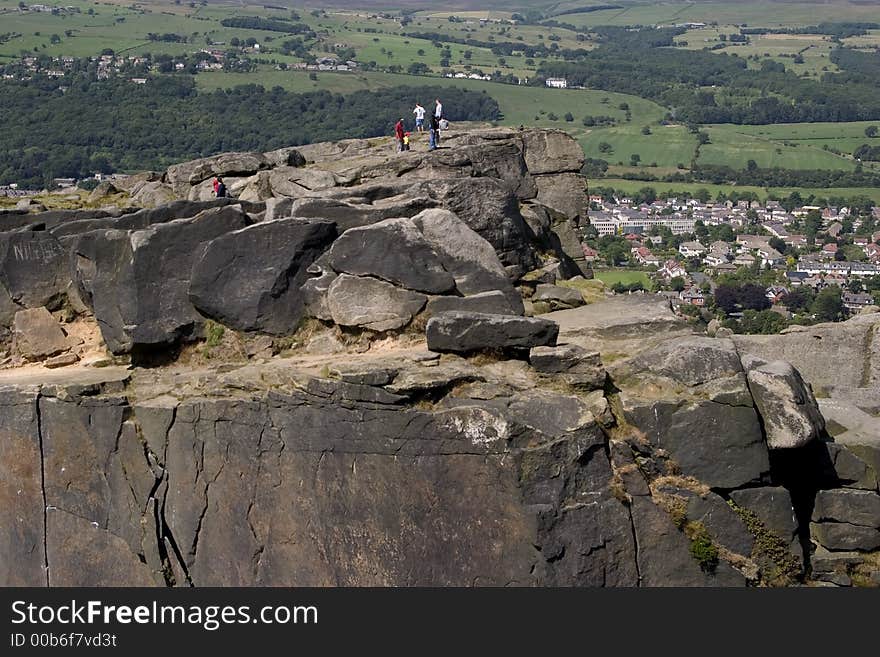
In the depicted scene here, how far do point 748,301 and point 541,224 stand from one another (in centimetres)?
5927

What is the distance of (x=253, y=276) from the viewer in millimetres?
19953

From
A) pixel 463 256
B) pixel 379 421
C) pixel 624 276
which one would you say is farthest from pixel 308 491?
pixel 624 276

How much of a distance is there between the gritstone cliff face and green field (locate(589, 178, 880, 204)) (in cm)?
13369

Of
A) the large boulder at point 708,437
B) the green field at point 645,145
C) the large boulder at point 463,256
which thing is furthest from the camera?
the green field at point 645,145

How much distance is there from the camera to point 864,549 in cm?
1877

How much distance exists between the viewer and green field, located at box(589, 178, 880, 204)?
155375 mm

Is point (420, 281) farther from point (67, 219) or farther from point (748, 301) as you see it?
point (748, 301)

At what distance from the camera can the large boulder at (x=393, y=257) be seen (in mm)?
19734

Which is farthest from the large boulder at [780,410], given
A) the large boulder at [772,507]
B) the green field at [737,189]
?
the green field at [737,189]

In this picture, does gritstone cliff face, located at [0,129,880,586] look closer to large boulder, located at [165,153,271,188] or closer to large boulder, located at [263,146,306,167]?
large boulder, located at [263,146,306,167]

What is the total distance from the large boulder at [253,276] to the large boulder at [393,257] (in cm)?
74

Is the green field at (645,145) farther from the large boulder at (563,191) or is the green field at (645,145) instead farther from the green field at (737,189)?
the large boulder at (563,191)

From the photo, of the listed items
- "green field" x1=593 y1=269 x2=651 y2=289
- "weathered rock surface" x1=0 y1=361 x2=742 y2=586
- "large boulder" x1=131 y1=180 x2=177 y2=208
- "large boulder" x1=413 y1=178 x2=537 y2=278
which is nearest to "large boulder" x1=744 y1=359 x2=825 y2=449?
"weathered rock surface" x1=0 y1=361 x2=742 y2=586

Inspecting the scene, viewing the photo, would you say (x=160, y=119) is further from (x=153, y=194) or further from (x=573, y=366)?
(x=573, y=366)
